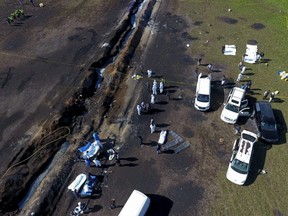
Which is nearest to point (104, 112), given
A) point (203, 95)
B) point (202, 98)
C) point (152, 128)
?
point (152, 128)

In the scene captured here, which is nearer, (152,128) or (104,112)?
(152,128)

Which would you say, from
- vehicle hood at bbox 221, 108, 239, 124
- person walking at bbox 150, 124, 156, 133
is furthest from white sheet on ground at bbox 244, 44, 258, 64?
person walking at bbox 150, 124, 156, 133

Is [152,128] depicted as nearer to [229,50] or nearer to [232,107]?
[232,107]

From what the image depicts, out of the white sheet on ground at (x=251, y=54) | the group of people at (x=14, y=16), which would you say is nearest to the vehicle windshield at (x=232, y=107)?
the white sheet on ground at (x=251, y=54)

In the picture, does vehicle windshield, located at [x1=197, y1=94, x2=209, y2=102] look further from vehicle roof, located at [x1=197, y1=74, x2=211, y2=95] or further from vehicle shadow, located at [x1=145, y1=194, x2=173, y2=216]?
vehicle shadow, located at [x1=145, y1=194, x2=173, y2=216]

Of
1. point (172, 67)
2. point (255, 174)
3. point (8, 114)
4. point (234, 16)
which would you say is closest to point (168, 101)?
point (172, 67)

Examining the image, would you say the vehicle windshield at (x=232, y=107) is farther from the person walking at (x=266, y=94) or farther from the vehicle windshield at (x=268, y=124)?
the person walking at (x=266, y=94)
